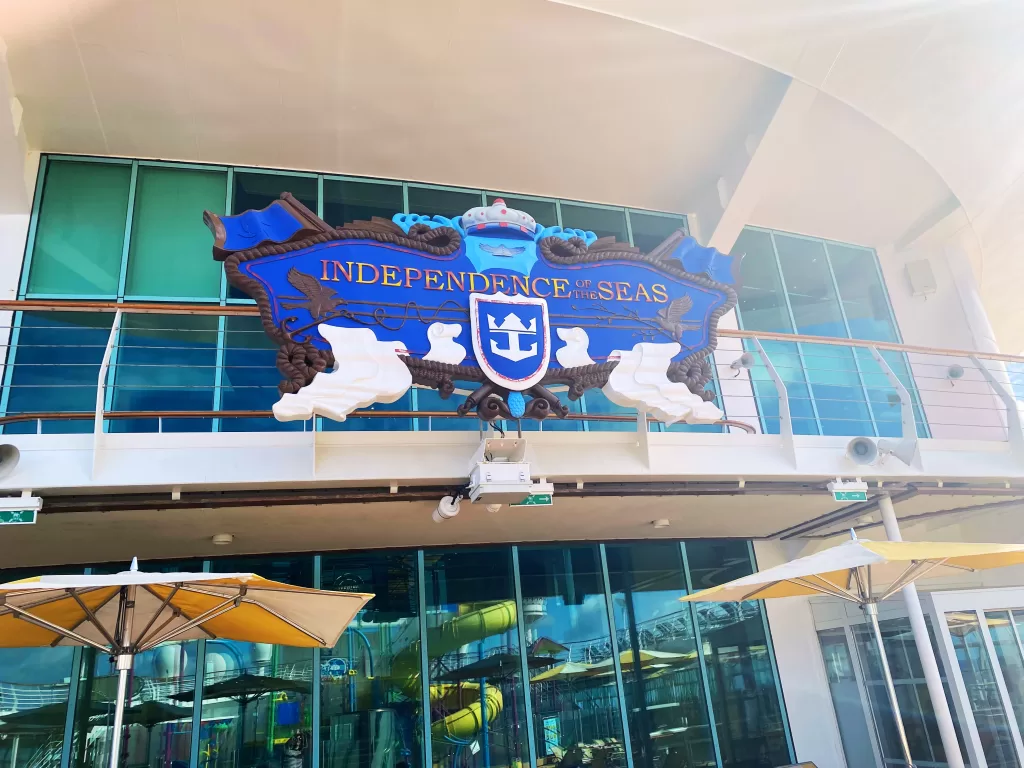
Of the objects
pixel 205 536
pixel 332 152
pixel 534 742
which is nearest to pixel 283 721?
pixel 205 536

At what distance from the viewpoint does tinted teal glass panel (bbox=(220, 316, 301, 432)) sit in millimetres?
7398

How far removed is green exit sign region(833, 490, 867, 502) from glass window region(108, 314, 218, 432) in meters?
6.01

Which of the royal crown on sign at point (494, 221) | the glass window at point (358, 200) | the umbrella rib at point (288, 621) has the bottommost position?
the umbrella rib at point (288, 621)

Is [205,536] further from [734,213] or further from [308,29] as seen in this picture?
[734,213]

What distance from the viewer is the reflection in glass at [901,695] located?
23.7 ft

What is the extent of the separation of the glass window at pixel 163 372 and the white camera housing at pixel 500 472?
3.20 meters

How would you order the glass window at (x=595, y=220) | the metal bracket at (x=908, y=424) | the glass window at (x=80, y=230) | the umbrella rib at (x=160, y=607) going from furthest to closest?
the glass window at (x=595, y=220) < the glass window at (x=80, y=230) < the metal bracket at (x=908, y=424) < the umbrella rib at (x=160, y=607)

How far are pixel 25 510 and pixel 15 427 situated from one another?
2.53 meters

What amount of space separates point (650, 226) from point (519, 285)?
473 centimetres

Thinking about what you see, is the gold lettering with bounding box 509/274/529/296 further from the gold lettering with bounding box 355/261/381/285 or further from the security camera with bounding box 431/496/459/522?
the security camera with bounding box 431/496/459/522

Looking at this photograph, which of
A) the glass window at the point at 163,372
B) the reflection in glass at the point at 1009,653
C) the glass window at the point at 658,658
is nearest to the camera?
the reflection in glass at the point at 1009,653

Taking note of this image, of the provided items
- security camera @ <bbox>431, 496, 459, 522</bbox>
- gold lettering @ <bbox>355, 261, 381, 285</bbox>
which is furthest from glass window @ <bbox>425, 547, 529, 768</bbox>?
gold lettering @ <bbox>355, 261, 381, 285</bbox>

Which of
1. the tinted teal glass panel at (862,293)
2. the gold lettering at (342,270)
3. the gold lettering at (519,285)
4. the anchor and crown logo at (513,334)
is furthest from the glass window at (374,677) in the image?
the tinted teal glass panel at (862,293)

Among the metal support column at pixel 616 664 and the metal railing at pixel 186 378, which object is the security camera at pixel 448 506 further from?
the metal support column at pixel 616 664
